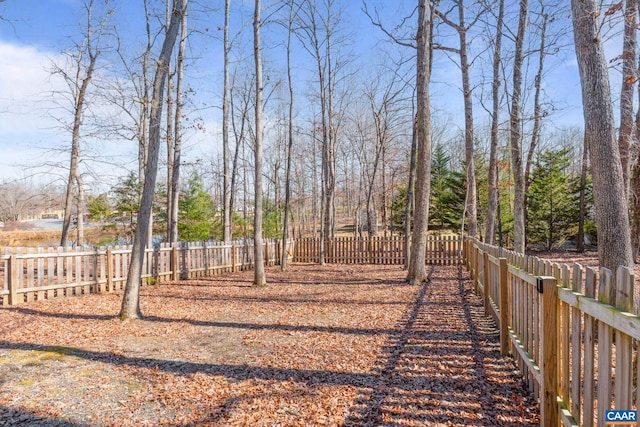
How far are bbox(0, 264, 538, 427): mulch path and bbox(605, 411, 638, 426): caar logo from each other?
125 centimetres

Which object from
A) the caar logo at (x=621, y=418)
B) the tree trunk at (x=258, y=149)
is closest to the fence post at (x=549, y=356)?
the caar logo at (x=621, y=418)

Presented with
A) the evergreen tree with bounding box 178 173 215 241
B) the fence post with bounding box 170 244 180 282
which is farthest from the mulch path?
the evergreen tree with bounding box 178 173 215 241

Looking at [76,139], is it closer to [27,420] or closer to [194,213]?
[194,213]

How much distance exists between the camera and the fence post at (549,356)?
2510 millimetres

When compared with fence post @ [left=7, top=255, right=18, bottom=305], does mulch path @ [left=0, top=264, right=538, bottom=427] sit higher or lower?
lower

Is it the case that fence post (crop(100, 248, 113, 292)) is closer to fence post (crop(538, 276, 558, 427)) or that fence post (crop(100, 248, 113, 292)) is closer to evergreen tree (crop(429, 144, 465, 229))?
fence post (crop(538, 276, 558, 427))

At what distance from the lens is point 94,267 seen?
28.5ft

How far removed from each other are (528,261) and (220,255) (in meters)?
11.1

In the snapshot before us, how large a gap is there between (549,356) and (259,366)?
2860mm

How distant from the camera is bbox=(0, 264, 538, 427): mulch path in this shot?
3.09 metres

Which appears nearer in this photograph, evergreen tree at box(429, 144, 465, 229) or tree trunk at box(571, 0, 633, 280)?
tree trunk at box(571, 0, 633, 280)

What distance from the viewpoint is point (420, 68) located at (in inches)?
381

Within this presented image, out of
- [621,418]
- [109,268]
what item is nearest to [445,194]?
[109,268]

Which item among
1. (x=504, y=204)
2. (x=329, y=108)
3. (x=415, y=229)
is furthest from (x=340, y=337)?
(x=504, y=204)
